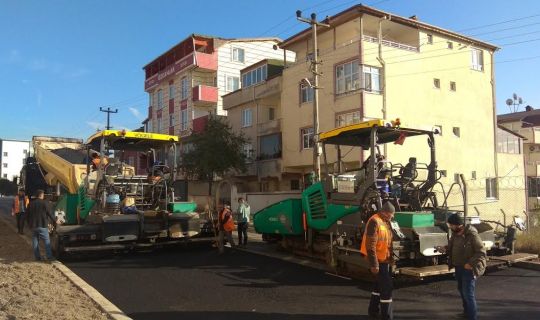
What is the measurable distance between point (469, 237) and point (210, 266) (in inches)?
232

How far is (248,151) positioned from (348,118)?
→ 11368 millimetres

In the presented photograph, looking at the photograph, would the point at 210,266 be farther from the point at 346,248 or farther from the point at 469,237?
the point at 469,237

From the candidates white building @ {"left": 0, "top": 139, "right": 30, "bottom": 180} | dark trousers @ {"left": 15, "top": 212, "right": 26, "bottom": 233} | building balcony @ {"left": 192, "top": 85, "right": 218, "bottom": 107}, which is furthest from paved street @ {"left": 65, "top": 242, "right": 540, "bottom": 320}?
white building @ {"left": 0, "top": 139, "right": 30, "bottom": 180}

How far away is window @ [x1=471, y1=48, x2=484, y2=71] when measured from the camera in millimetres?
33562

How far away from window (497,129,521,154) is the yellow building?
0.91 meters

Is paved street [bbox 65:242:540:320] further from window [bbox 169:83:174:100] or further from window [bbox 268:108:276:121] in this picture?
window [bbox 169:83:174:100]

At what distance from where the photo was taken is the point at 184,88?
46.5 metres

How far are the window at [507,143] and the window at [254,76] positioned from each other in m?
17.7

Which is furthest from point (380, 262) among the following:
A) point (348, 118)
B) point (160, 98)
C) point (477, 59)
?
point (160, 98)

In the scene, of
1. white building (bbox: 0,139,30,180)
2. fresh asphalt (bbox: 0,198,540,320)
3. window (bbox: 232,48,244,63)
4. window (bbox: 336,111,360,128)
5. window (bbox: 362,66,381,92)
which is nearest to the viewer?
fresh asphalt (bbox: 0,198,540,320)

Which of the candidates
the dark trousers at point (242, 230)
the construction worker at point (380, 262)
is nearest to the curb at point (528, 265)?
the construction worker at point (380, 262)

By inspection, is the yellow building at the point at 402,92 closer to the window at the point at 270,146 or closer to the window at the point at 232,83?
the window at the point at 270,146

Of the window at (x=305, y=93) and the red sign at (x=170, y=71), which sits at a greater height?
the red sign at (x=170, y=71)

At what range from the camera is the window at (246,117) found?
123 feet
